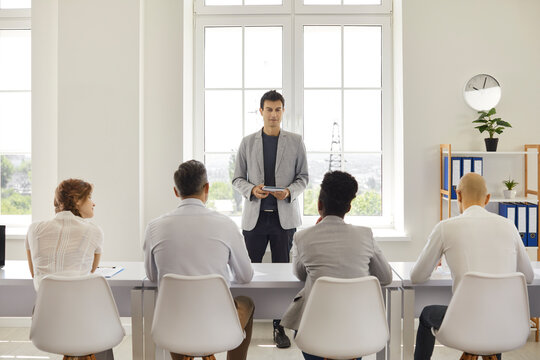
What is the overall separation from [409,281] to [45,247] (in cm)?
177

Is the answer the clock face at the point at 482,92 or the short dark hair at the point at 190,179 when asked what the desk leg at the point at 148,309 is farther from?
the clock face at the point at 482,92

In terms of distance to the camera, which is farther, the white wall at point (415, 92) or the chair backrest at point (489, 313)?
the white wall at point (415, 92)

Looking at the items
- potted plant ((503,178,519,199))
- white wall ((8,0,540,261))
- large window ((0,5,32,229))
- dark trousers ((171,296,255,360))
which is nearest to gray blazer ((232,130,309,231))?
white wall ((8,0,540,261))

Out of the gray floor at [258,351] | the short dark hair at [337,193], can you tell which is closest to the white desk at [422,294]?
the short dark hair at [337,193]

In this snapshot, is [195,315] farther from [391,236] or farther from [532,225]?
[532,225]

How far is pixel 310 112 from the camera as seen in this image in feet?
15.5

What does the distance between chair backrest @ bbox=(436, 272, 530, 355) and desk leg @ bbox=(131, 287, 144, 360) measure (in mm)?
1472

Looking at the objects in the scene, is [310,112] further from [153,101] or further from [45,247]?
[45,247]

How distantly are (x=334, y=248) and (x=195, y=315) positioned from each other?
0.67 meters

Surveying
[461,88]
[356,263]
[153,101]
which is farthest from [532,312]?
[153,101]

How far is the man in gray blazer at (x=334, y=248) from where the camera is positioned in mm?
2240

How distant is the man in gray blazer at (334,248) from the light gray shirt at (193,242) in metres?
0.32

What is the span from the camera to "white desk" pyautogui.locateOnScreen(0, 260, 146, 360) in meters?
2.53

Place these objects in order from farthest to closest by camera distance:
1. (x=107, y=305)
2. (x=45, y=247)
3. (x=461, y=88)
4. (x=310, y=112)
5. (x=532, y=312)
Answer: (x=310, y=112) < (x=461, y=88) < (x=532, y=312) < (x=45, y=247) < (x=107, y=305)
